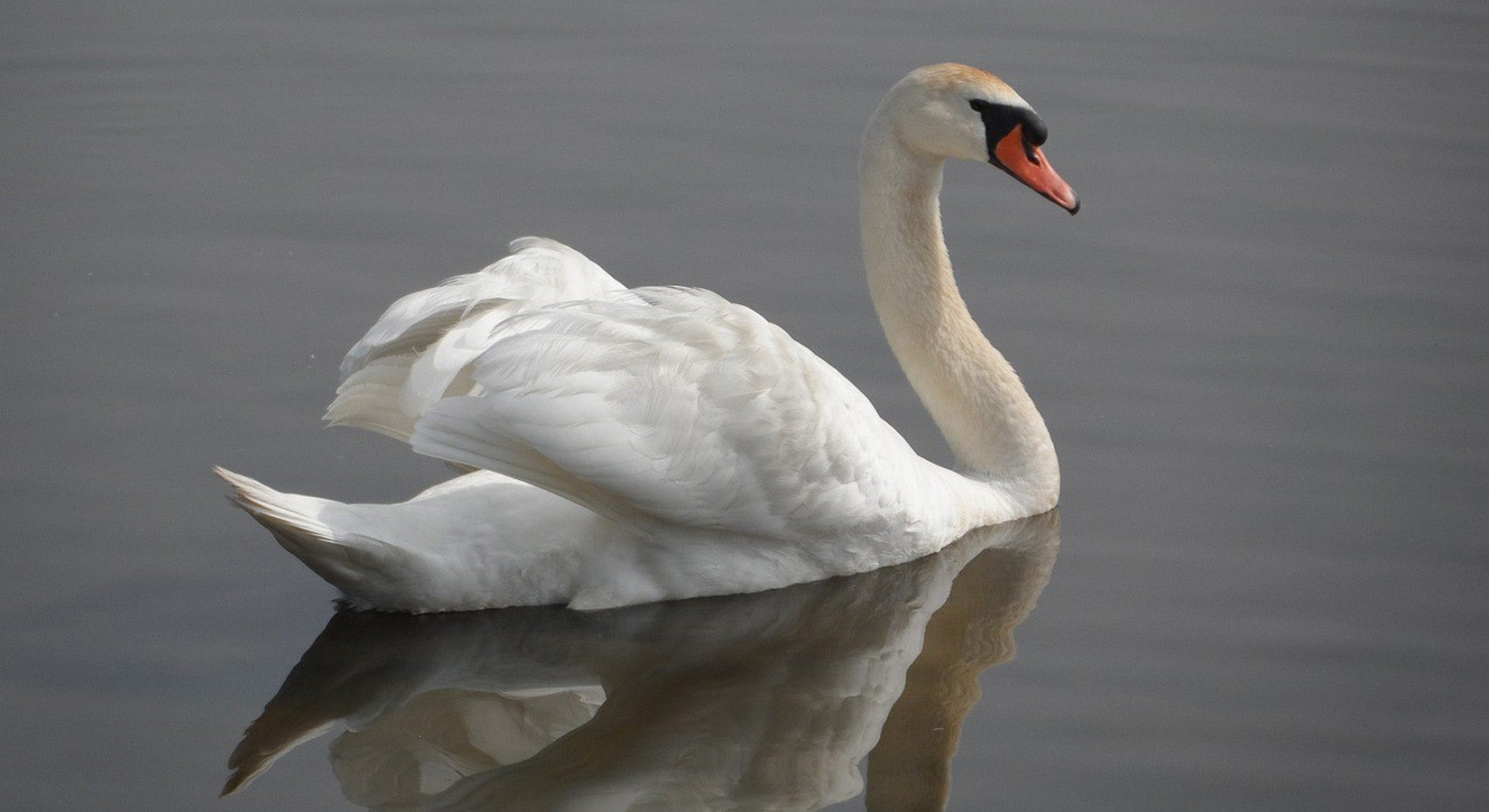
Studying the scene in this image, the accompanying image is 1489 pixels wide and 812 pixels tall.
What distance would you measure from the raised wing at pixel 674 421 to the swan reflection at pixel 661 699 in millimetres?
350

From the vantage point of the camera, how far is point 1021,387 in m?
7.52

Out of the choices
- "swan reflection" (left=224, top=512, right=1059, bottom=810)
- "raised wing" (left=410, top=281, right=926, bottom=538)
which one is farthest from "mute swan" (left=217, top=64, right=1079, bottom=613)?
"swan reflection" (left=224, top=512, right=1059, bottom=810)

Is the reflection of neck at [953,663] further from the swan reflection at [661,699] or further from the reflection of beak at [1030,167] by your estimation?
the reflection of beak at [1030,167]

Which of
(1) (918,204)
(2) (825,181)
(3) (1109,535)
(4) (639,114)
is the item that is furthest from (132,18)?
(3) (1109,535)

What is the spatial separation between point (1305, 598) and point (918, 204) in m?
1.99

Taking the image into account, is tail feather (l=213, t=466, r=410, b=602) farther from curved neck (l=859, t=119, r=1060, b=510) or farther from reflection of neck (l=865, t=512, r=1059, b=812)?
curved neck (l=859, t=119, r=1060, b=510)

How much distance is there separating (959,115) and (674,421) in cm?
182

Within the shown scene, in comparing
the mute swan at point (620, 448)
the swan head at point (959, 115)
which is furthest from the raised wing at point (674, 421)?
the swan head at point (959, 115)

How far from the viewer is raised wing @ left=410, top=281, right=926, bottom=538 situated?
601 centimetres

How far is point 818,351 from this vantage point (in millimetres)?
8422

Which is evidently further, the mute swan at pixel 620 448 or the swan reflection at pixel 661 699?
the mute swan at pixel 620 448

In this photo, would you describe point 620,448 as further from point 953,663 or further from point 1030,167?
point 1030,167

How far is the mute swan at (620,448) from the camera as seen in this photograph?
6023mm

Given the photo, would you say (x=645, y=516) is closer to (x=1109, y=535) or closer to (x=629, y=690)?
(x=629, y=690)
